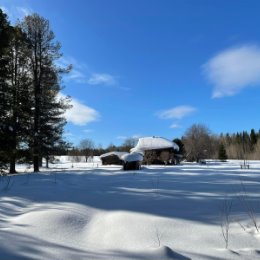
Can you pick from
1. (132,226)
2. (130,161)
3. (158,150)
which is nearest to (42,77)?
(130,161)

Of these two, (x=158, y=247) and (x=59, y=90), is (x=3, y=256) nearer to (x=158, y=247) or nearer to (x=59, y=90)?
(x=158, y=247)

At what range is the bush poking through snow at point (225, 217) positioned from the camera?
11.9 feet

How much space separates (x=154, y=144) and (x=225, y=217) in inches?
1885

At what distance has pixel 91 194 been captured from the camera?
6383 millimetres

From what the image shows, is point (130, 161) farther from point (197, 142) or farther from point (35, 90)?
point (197, 142)

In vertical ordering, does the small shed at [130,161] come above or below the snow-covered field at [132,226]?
above

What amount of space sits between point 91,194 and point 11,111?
13.3 m

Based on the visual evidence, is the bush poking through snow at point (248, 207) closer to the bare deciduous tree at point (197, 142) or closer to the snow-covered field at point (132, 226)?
the snow-covered field at point (132, 226)

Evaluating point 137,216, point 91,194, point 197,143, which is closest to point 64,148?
point 91,194

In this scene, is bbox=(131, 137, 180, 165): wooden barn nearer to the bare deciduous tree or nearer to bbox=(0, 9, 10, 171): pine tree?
the bare deciduous tree

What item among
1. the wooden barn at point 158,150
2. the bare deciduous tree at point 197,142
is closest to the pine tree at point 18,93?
the wooden barn at point 158,150

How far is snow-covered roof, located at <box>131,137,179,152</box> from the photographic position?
2004 inches

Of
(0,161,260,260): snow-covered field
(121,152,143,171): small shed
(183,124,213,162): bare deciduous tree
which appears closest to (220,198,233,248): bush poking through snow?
(0,161,260,260): snow-covered field

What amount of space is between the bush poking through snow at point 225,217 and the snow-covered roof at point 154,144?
148 feet
